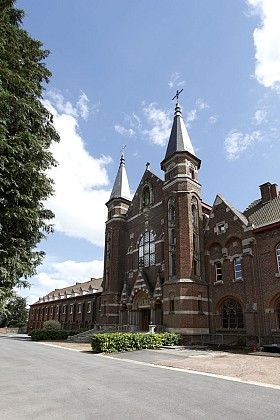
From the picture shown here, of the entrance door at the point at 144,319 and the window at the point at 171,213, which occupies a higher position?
the window at the point at 171,213

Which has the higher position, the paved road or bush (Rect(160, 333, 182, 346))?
bush (Rect(160, 333, 182, 346))

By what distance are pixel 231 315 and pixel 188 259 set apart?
221 inches

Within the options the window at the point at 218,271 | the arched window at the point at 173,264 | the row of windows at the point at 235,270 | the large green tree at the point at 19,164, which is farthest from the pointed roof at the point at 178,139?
the large green tree at the point at 19,164

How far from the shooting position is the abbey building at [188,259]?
24.0m

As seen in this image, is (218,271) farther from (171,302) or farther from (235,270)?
(171,302)

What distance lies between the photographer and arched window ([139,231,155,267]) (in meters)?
32.6

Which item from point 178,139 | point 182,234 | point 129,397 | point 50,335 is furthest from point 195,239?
point 129,397

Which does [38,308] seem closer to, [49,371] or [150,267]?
[150,267]

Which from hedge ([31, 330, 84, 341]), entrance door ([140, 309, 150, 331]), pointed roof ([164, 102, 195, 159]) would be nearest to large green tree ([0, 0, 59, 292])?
pointed roof ([164, 102, 195, 159])

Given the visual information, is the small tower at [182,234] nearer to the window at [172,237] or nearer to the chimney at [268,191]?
the window at [172,237]

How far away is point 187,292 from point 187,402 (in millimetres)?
18303

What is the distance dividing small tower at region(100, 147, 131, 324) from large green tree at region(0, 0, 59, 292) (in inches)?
957

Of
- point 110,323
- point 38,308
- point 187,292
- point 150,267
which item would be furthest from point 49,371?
point 38,308

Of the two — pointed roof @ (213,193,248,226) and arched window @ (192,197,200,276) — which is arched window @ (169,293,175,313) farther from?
pointed roof @ (213,193,248,226)
